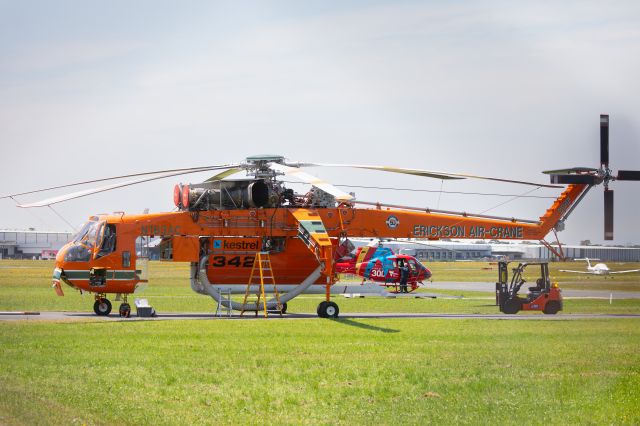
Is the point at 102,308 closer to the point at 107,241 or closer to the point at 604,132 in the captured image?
the point at 107,241

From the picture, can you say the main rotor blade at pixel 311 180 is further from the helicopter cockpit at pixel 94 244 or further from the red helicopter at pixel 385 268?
the red helicopter at pixel 385 268

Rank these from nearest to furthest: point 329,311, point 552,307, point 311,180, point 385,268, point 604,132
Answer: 1. point 604,132
2. point 311,180
3. point 329,311
4. point 552,307
5. point 385,268

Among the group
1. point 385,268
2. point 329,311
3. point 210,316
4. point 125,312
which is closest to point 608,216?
point 329,311

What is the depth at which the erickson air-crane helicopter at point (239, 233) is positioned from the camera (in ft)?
115

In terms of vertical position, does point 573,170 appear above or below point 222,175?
below

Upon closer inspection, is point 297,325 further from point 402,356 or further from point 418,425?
point 418,425

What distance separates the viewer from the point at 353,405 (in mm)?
15195

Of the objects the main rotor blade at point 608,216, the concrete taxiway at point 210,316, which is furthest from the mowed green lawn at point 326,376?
the concrete taxiway at point 210,316

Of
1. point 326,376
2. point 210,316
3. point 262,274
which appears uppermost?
point 262,274

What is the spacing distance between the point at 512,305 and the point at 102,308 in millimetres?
15023

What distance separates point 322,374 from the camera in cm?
1819

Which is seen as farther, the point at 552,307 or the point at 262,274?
the point at 262,274

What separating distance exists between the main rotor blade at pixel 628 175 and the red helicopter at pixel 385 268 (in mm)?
41508

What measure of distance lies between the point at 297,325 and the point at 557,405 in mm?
15821
